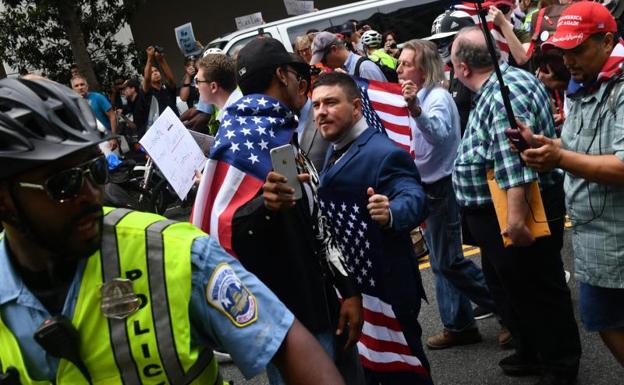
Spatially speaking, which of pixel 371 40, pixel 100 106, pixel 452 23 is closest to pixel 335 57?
pixel 452 23

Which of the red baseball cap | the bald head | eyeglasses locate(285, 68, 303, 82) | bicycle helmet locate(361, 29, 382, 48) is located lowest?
bicycle helmet locate(361, 29, 382, 48)

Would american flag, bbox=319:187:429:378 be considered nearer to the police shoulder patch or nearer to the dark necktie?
the dark necktie

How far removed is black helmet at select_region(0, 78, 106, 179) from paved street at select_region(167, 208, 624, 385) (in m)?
2.84

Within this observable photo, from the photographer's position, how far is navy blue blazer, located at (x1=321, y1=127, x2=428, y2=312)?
10.7 ft

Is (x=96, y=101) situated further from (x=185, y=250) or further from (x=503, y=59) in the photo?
(x=185, y=250)

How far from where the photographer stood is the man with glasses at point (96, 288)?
5.23 ft

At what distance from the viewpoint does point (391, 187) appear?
3279 mm

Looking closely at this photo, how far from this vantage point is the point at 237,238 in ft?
9.29

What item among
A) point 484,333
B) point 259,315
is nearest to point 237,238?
point 259,315

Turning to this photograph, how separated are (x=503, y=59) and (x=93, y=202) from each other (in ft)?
10.0

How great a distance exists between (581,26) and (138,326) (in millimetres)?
2212

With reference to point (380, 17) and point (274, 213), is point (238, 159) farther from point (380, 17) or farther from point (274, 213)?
point (380, 17)

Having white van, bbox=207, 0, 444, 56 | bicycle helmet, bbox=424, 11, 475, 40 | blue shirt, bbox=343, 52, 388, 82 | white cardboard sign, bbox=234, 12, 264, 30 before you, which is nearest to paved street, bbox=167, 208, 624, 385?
bicycle helmet, bbox=424, 11, 475, 40

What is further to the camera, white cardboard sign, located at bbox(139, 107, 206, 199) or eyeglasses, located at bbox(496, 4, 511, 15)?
eyeglasses, located at bbox(496, 4, 511, 15)
